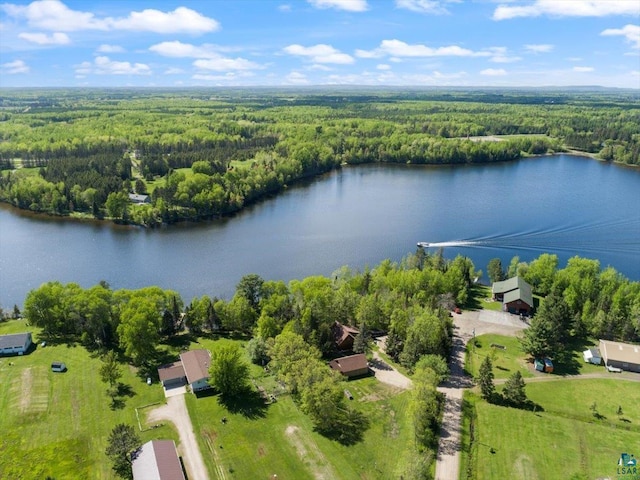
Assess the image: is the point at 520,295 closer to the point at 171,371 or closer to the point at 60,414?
the point at 171,371

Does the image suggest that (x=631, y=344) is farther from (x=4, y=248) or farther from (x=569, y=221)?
(x=4, y=248)

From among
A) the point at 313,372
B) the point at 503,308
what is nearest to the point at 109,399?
the point at 313,372

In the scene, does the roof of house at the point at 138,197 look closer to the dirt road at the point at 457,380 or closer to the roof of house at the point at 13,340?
the roof of house at the point at 13,340

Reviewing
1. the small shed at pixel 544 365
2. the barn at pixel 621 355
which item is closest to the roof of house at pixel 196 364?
the small shed at pixel 544 365

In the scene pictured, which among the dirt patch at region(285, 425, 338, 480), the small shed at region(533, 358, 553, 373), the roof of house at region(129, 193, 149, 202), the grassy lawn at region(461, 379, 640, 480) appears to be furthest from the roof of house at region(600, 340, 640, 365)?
the roof of house at region(129, 193, 149, 202)

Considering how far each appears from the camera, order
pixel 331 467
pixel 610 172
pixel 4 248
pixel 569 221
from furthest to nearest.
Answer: pixel 610 172, pixel 569 221, pixel 4 248, pixel 331 467

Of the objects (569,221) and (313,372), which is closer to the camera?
(313,372)

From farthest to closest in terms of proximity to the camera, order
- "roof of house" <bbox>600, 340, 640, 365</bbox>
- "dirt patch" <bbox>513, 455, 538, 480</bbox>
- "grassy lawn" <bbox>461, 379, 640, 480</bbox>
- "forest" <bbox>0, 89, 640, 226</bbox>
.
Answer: "forest" <bbox>0, 89, 640, 226</bbox> < "roof of house" <bbox>600, 340, 640, 365</bbox> < "grassy lawn" <bbox>461, 379, 640, 480</bbox> < "dirt patch" <bbox>513, 455, 538, 480</bbox>

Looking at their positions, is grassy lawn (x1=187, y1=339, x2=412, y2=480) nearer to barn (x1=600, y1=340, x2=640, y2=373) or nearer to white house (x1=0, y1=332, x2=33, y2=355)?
white house (x1=0, y1=332, x2=33, y2=355)
